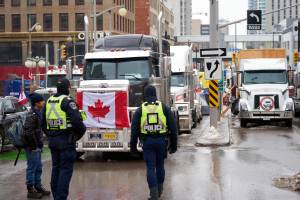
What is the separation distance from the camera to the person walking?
10914 mm

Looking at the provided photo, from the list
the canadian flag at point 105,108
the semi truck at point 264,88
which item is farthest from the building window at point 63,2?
the canadian flag at point 105,108

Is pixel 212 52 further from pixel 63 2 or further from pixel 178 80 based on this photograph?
pixel 63 2

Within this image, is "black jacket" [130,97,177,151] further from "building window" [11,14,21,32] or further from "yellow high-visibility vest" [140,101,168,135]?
"building window" [11,14,21,32]

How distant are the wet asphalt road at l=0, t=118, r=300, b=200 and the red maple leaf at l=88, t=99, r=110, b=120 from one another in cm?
122

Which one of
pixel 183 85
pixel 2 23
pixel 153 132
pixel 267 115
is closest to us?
pixel 153 132

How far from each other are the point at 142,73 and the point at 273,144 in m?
5.75

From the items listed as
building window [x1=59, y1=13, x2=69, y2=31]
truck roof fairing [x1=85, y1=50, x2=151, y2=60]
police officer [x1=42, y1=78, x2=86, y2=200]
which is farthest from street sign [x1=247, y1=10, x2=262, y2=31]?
building window [x1=59, y1=13, x2=69, y2=31]

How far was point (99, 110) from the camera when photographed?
51.5 feet

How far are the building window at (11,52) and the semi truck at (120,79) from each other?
217 feet

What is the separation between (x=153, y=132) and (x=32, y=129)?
224cm

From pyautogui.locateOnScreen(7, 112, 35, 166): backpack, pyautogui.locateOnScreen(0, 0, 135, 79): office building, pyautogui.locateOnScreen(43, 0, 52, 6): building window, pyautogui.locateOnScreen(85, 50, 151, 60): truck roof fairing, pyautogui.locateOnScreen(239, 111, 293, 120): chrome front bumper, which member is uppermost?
pyautogui.locateOnScreen(43, 0, 52, 6): building window

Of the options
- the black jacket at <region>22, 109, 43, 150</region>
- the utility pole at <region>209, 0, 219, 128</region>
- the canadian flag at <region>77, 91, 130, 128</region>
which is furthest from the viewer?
the utility pole at <region>209, 0, 219, 128</region>

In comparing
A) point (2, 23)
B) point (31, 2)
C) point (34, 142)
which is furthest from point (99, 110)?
point (2, 23)

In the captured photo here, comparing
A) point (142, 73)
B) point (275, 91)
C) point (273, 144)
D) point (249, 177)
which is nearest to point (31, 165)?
point (249, 177)
